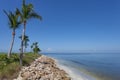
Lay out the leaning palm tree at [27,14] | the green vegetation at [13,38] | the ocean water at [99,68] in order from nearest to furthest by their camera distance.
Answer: the green vegetation at [13,38] → the leaning palm tree at [27,14] → the ocean water at [99,68]

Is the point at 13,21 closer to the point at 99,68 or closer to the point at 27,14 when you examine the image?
the point at 27,14

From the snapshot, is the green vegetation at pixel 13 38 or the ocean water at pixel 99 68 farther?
the ocean water at pixel 99 68

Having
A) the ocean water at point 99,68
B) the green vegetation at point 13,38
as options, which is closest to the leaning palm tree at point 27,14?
the green vegetation at point 13,38

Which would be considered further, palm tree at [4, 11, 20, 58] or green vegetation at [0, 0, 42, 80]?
palm tree at [4, 11, 20, 58]

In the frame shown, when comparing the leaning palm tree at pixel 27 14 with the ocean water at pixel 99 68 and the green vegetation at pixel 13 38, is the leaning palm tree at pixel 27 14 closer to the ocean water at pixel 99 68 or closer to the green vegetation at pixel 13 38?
the green vegetation at pixel 13 38

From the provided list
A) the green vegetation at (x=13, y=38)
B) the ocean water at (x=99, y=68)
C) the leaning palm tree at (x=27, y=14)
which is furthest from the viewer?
the ocean water at (x=99, y=68)

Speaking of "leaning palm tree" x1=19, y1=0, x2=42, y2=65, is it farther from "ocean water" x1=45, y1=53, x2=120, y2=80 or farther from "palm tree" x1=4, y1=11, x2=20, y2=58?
"ocean water" x1=45, y1=53, x2=120, y2=80

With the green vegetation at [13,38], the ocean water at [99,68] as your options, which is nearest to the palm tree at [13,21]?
the green vegetation at [13,38]

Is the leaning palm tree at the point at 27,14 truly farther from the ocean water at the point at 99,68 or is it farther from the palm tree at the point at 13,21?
the ocean water at the point at 99,68

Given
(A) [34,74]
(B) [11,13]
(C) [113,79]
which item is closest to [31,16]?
(B) [11,13]

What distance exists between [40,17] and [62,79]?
Answer: 357 inches

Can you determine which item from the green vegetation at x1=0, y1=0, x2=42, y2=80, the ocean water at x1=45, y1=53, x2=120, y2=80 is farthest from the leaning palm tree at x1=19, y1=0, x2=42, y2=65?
the ocean water at x1=45, y1=53, x2=120, y2=80

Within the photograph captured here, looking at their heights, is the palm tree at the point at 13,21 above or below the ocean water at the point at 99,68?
above

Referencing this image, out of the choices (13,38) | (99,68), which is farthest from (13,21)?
(99,68)
